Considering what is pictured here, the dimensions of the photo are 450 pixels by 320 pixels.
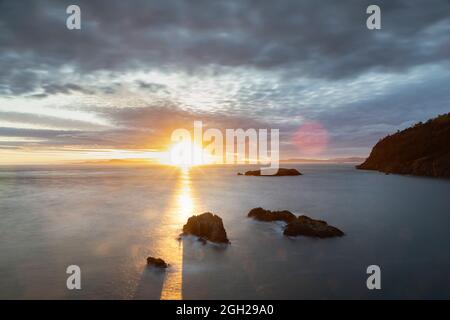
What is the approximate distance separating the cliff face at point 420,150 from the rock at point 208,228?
11741cm

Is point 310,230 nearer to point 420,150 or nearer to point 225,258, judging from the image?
point 225,258

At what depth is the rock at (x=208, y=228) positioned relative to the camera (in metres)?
27.5

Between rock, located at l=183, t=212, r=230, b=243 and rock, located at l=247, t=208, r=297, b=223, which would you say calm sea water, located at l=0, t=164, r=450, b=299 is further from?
rock, located at l=247, t=208, r=297, b=223

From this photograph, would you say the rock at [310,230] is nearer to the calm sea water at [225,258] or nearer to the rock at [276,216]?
the calm sea water at [225,258]

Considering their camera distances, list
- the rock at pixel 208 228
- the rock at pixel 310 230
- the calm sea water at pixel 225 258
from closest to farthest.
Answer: the calm sea water at pixel 225 258 → the rock at pixel 208 228 → the rock at pixel 310 230

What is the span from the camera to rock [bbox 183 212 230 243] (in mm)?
27505

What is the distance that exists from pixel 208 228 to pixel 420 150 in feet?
453

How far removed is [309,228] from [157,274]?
15.8 m

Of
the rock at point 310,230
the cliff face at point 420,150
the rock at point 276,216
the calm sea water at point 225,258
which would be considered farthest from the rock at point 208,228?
the cliff face at point 420,150

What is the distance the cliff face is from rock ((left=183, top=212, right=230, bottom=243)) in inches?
4623

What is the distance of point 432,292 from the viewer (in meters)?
18.0

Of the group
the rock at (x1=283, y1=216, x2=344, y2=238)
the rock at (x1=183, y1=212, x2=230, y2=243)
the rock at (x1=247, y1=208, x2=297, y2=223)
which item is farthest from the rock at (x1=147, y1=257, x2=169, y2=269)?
the rock at (x1=247, y1=208, x2=297, y2=223)
